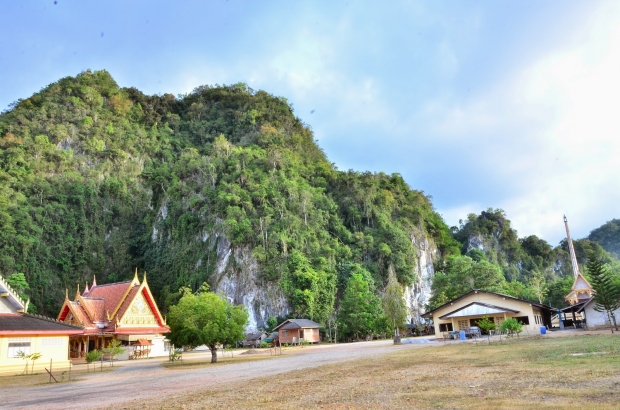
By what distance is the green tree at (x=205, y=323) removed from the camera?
79.2 feet

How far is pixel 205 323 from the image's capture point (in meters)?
24.7

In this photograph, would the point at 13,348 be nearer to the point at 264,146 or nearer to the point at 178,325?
the point at 178,325

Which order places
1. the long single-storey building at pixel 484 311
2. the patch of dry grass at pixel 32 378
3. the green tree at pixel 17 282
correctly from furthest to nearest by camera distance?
the green tree at pixel 17 282, the long single-storey building at pixel 484 311, the patch of dry grass at pixel 32 378

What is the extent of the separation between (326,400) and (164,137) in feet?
284

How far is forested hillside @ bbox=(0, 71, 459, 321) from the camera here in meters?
58.0

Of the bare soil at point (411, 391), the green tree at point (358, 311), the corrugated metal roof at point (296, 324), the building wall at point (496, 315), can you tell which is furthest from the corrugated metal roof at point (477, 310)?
the bare soil at point (411, 391)

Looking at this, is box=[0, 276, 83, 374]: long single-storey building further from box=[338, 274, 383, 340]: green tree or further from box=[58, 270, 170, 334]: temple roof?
box=[338, 274, 383, 340]: green tree

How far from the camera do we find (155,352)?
1511 inches

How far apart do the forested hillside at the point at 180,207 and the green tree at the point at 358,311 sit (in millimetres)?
3976

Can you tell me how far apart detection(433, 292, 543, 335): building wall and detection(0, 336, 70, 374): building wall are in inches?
1181

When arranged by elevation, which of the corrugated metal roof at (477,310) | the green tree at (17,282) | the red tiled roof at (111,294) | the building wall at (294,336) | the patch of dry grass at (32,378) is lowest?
the building wall at (294,336)

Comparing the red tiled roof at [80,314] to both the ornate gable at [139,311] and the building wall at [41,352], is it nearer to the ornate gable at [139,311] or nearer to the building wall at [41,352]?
the ornate gable at [139,311]

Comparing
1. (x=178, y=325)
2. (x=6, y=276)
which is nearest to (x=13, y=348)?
(x=178, y=325)

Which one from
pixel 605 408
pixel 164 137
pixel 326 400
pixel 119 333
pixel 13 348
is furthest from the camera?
pixel 164 137
